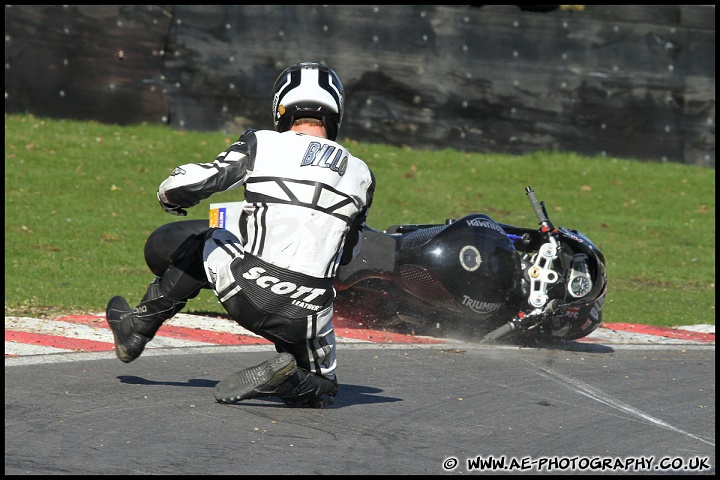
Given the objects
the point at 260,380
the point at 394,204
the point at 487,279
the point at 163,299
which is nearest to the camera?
the point at 260,380

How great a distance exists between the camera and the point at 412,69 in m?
12.5

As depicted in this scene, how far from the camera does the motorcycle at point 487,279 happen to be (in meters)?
6.47

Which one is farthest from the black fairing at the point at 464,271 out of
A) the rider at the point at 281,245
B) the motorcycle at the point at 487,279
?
the rider at the point at 281,245

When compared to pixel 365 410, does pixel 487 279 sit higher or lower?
higher

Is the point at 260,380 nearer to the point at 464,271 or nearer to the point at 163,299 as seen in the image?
the point at 163,299

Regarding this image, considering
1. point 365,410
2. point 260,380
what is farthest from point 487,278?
point 260,380

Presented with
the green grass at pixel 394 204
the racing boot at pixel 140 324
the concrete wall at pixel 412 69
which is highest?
the concrete wall at pixel 412 69

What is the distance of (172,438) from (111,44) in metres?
8.66

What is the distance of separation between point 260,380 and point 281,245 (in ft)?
1.88

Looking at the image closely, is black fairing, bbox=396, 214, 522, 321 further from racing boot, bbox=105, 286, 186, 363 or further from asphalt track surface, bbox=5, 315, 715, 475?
racing boot, bbox=105, 286, 186, 363

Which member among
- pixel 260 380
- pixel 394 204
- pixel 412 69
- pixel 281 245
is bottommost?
pixel 260 380

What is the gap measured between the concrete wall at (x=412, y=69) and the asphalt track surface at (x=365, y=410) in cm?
608

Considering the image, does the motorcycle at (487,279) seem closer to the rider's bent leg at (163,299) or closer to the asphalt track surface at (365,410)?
the asphalt track surface at (365,410)

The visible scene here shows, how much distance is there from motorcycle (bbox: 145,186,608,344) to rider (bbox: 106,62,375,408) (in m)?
1.86
